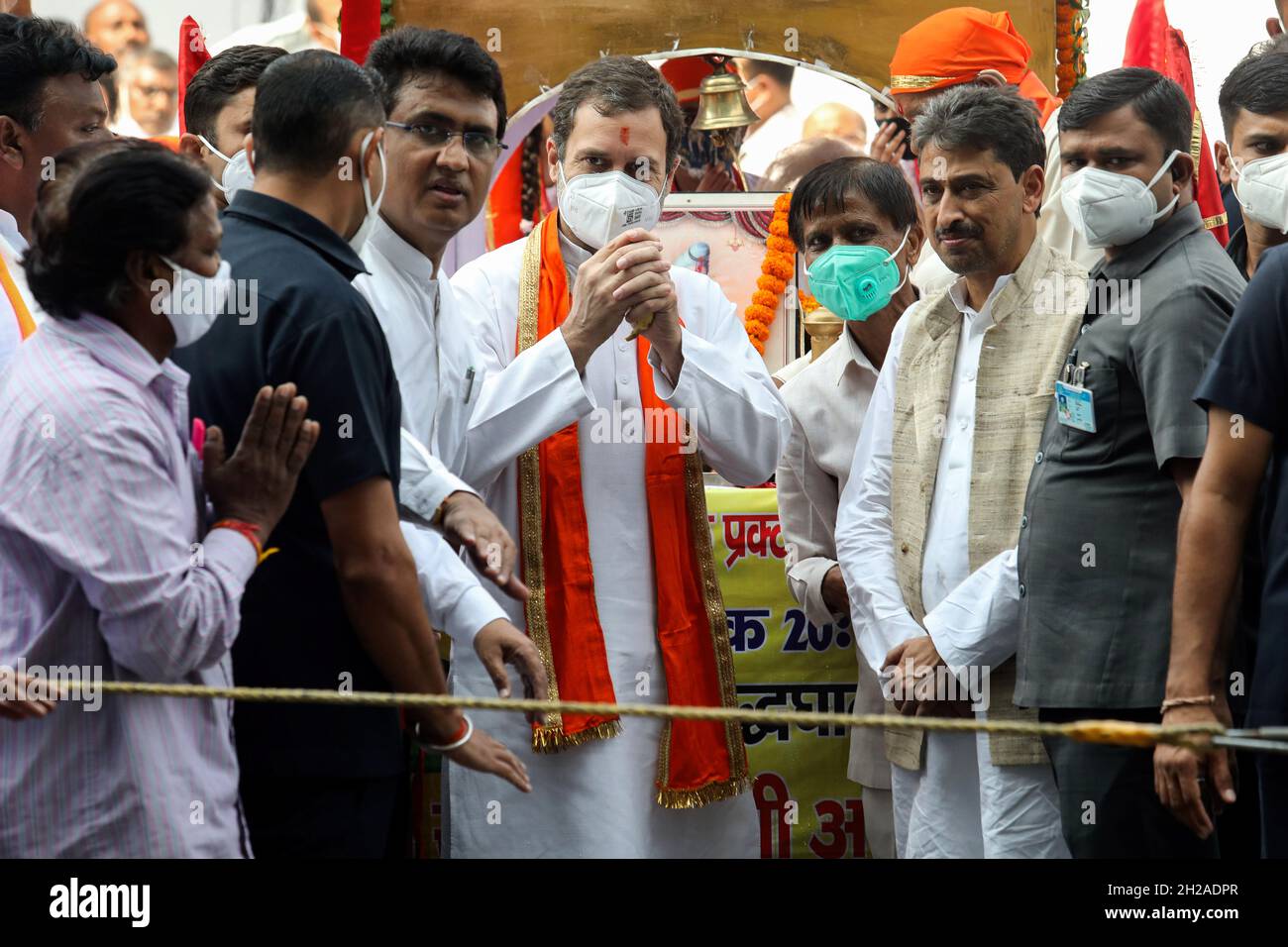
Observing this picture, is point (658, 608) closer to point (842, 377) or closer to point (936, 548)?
point (936, 548)

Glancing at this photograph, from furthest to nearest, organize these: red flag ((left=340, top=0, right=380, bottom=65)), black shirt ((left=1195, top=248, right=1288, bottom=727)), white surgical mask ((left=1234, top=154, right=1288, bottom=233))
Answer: red flag ((left=340, top=0, right=380, bottom=65)) → white surgical mask ((left=1234, top=154, right=1288, bottom=233)) → black shirt ((left=1195, top=248, right=1288, bottom=727))

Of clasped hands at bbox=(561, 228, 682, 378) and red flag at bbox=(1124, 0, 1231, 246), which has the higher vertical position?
red flag at bbox=(1124, 0, 1231, 246)

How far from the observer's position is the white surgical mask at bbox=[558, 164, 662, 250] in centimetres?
342

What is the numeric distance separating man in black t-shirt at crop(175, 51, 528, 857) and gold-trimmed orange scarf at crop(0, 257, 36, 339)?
741 millimetres

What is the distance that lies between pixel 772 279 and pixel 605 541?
2696 mm

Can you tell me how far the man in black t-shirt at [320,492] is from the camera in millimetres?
2438

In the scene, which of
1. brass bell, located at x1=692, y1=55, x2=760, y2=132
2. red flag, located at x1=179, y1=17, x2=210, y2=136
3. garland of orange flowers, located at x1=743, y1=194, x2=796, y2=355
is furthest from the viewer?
brass bell, located at x1=692, y1=55, x2=760, y2=132

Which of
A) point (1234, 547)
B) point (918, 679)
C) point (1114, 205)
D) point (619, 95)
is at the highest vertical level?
point (619, 95)

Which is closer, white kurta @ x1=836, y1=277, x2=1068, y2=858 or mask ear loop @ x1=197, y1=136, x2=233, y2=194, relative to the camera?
white kurta @ x1=836, y1=277, x2=1068, y2=858

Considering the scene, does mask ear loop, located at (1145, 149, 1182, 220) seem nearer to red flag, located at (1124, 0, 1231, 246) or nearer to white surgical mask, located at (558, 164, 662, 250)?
white surgical mask, located at (558, 164, 662, 250)

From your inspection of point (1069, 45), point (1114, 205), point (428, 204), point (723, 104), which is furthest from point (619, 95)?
point (723, 104)

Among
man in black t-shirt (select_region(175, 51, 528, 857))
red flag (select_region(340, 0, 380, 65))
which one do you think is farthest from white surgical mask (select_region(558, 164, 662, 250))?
red flag (select_region(340, 0, 380, 65))

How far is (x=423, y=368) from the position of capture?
3256mm
